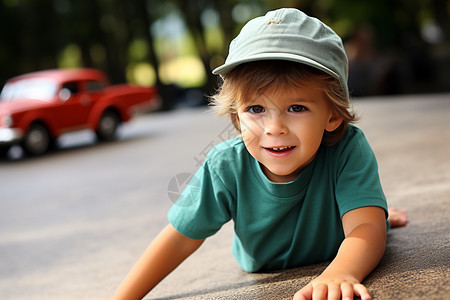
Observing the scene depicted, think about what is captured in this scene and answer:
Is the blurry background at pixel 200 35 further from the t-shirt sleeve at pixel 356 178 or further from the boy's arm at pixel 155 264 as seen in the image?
the boy's arm at pixel 155 264

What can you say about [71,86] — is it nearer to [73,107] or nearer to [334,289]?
[73,107]

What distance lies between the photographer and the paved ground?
1.78m

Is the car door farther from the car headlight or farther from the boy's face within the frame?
the boy's face

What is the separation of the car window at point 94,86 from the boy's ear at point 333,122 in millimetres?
8776

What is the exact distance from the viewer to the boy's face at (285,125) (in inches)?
63.2

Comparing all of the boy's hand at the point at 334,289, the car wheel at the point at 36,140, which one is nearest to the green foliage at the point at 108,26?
the car wheel at the point at 36,140

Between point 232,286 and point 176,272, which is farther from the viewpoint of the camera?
point 176,272

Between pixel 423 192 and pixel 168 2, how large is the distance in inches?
887

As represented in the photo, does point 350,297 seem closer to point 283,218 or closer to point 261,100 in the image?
point 283,218

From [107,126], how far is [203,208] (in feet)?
28.6

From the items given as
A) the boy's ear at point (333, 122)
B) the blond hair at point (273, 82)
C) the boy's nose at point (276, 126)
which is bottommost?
the boy's ear at point (333, 122)

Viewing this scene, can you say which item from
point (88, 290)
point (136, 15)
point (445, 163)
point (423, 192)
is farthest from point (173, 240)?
point (136, 15)

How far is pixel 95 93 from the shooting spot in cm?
1005

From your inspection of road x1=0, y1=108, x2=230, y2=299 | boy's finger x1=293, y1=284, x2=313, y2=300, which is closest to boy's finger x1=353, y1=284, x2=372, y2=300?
boy's finger x1=293, y1=284, x2=313, y2=300
